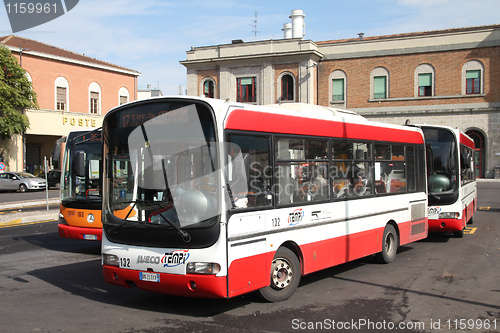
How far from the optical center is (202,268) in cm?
634

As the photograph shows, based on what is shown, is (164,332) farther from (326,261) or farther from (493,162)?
(493,162)

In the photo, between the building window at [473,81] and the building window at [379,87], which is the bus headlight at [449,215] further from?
the building window at [379,87]

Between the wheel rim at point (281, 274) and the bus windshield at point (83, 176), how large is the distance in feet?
18.9

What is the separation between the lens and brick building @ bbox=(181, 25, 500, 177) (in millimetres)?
46062

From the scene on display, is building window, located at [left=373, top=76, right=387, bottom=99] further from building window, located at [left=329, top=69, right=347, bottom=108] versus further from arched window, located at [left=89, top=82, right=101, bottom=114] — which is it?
arched window, located at [left=89, top=82, right=101, bottom=114]

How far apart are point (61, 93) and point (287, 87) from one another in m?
21.2

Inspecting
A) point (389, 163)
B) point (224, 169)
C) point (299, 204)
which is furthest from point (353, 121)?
point (224, 169)

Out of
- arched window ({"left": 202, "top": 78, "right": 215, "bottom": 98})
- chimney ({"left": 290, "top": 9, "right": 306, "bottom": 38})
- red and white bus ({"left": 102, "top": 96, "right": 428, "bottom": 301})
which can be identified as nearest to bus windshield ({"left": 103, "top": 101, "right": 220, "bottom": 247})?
red and white bus ({"left": 102, "top": 96, "right": 428, "bottom": 301})

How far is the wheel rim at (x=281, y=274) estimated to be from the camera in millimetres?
7238

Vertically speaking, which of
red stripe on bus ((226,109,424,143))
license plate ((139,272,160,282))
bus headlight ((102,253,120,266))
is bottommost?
license plate ((139,272,160,282))

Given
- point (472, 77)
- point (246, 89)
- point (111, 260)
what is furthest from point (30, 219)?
point (472, 77)

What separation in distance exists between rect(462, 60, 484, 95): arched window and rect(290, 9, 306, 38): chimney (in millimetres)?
17090

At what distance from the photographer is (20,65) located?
4531cm

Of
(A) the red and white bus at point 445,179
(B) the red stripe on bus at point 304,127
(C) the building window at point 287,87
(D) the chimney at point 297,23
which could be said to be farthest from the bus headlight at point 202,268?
(D) the chimney at point 297,23
